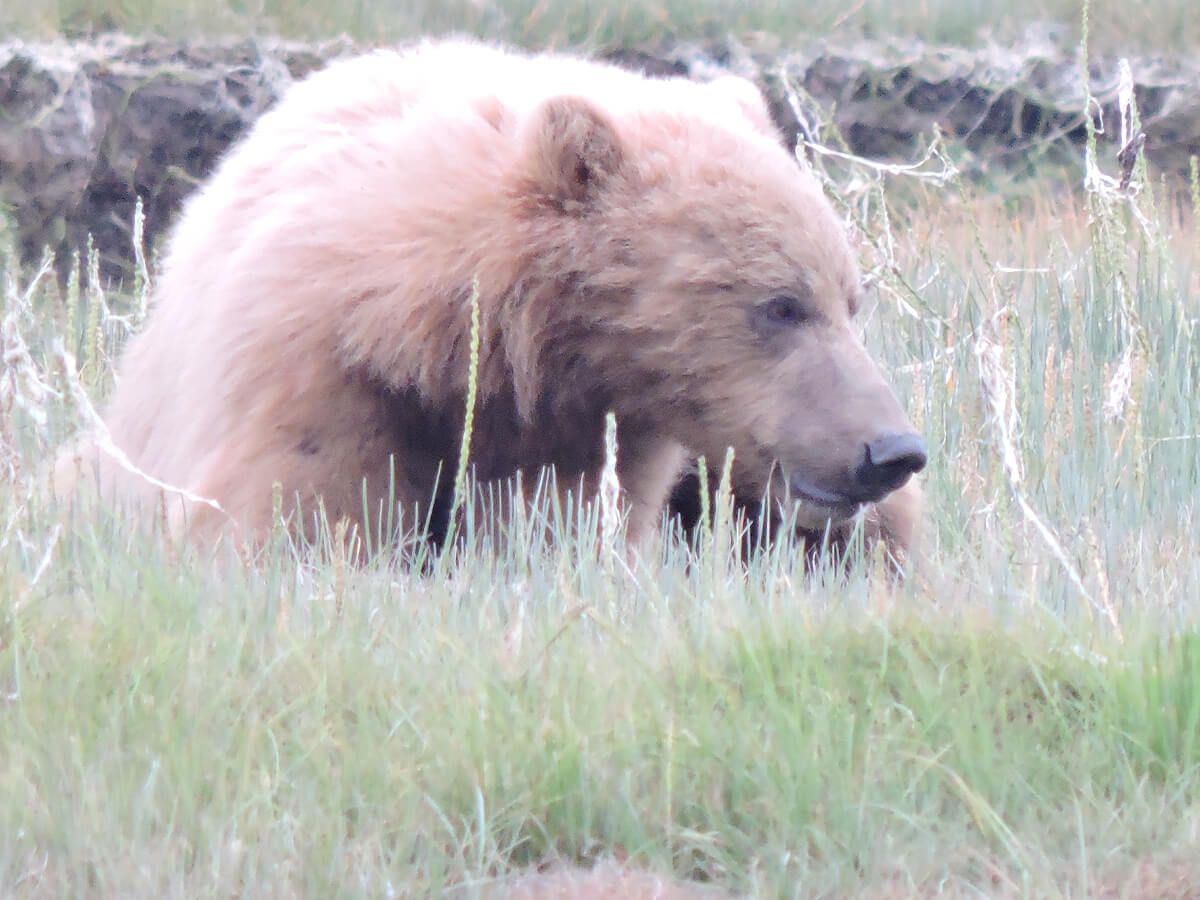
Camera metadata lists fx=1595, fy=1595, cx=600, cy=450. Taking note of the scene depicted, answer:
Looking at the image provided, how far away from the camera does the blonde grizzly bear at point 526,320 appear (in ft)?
11.9

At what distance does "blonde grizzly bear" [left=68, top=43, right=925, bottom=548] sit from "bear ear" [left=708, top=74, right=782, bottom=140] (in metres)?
0.32

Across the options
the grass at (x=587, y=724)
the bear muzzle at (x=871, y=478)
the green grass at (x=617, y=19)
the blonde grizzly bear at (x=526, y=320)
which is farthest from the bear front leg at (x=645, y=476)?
the green grass at (x=617, y=19)

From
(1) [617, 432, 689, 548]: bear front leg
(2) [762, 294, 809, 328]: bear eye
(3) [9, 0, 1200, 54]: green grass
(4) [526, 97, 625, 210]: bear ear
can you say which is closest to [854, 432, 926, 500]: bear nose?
(2) [762, 294, 809, 328]: bear eye

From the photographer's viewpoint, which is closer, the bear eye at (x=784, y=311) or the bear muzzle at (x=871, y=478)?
the bear muzzle at (x=871, y=478)

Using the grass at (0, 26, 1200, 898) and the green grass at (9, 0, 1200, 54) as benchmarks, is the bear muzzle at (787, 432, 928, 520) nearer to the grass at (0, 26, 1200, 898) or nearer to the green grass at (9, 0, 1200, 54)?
the grass at (0, 26, 1200, 898)

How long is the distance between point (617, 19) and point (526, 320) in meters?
6.04

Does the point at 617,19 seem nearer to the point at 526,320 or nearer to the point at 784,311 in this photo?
the point at 784,311

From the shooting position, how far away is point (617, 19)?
9.29 m

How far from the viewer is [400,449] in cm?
374

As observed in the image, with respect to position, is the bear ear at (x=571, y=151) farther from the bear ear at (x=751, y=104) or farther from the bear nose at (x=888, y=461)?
the bear nose at (x=888, y=461)

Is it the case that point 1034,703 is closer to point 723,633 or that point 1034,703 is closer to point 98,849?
point 723,633

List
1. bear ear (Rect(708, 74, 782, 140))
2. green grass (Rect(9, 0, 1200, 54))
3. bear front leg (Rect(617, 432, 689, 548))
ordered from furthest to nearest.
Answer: green grass (Rect(9, 0, 1200, 54)), bear ear (Rect(708, 74, 782, 140)), bear front leg (Rect(617, 432, 689, 548))

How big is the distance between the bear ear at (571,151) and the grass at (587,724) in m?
0.96

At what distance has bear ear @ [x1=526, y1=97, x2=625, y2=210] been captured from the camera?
11.8 feet
